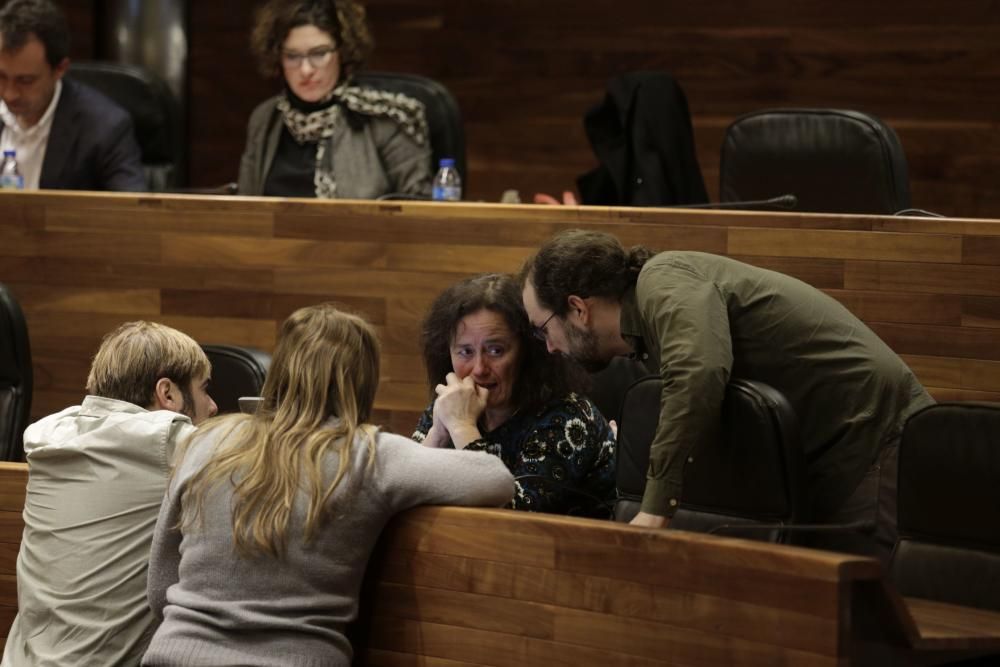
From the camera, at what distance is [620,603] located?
206 cm

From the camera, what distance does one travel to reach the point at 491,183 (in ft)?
20.5

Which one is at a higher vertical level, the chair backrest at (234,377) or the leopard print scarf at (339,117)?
the leopard print scarf at (339,117)

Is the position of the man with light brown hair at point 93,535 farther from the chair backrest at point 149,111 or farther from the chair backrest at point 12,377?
the chair backrest at point 149,111

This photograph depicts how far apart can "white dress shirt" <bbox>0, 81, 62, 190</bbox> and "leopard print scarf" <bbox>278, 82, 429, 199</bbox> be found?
73 centimetres

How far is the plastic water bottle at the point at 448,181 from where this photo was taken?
4.25 metres

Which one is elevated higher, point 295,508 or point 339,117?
point 339,117

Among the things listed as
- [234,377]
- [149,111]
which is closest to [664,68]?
[149,111]

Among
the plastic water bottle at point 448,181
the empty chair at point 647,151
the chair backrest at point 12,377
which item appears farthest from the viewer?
the empty chair at point 647,151

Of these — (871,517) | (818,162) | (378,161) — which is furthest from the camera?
(378,161)

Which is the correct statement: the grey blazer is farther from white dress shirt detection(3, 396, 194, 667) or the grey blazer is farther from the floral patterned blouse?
white dress shirt detection(3, 396, 194, 667)

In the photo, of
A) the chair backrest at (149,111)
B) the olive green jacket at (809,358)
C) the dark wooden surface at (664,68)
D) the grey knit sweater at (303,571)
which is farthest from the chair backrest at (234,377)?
the dark wooden surface at (664,68)

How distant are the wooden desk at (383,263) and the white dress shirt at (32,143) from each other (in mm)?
566

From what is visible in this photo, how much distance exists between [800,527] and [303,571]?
0.78m

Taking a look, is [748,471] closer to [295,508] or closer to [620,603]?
[620,603]
